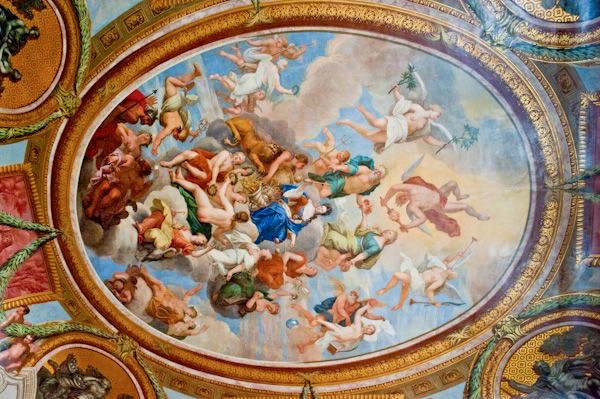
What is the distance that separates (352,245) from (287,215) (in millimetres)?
1138

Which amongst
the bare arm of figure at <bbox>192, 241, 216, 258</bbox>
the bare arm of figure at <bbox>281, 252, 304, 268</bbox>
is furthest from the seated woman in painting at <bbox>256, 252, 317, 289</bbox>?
the bare arm of figure at <bbox>192, 241, 216, 258</bbox>

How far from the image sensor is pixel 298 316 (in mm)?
12883

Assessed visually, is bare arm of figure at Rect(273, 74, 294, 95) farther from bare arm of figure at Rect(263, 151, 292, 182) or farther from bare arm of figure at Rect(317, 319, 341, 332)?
bare arm of figure at Rect(317, 319, 341, 332)

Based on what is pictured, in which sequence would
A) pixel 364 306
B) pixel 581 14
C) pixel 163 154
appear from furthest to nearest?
pixel 364 306
pixel 163 154
pixel 581 14

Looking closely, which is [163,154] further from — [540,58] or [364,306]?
[540,58]

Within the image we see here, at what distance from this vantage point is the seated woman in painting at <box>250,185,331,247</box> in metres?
12.3

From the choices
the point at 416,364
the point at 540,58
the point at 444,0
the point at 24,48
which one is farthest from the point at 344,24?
the point at 416,364

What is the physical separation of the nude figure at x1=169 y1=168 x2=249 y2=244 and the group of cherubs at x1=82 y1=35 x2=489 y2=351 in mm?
16

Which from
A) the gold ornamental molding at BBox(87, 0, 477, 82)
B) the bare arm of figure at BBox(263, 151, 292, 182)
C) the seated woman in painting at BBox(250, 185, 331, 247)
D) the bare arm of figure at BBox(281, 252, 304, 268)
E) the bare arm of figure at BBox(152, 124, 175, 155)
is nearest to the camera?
the gold ornamental molding at BBox(87, 0, 477, 82)

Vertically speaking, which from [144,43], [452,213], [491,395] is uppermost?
[144,43]

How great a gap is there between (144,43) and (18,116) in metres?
2.05

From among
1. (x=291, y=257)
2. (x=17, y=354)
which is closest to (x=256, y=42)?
(x=291, y=257)

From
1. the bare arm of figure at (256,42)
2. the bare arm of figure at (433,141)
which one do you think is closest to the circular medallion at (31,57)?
the bare arm of figure at (256,42)

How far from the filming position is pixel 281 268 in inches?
499
